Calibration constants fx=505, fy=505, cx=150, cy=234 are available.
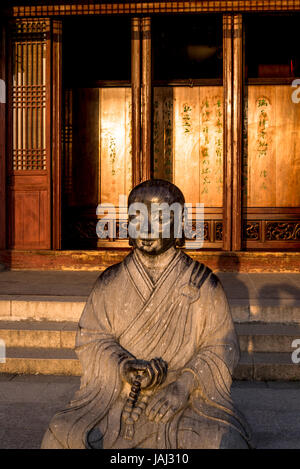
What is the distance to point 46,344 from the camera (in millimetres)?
4871

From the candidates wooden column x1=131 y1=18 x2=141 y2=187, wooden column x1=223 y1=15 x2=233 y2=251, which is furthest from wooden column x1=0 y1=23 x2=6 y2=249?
wooden column x1=223 y1=15 x2=233 y2=251

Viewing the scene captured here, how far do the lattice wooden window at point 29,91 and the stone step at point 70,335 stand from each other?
3.51 metres

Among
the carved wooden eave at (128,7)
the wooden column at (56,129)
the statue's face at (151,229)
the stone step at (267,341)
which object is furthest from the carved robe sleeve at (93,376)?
the carved wooden eave at (128,7)

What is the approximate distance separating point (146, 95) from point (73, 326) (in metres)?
4.18

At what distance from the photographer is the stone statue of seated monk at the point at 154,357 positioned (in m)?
2.44

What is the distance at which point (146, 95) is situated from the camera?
7.81 meters

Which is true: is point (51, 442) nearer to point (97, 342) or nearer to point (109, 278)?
point (97, 342)

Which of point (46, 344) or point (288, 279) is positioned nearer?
point (46, 344)

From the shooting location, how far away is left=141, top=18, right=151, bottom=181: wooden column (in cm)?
777

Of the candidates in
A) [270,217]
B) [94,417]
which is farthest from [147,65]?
[94,417]

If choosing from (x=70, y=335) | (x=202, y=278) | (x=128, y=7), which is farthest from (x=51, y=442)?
(x=128, y=7)

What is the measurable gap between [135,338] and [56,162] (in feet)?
18.4

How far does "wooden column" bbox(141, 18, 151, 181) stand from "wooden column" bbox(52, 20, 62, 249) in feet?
4.20

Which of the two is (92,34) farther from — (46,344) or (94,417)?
(94,417)
